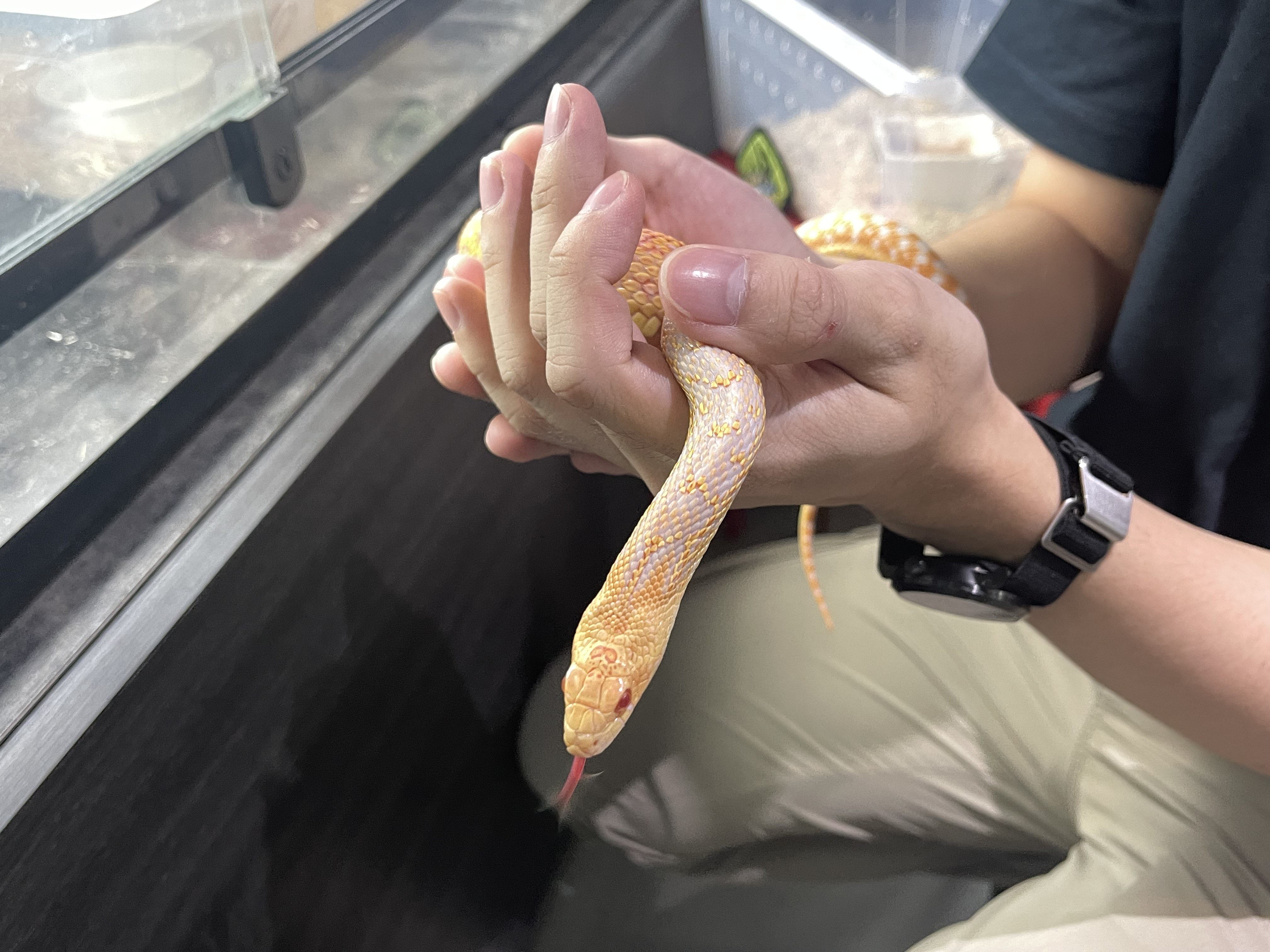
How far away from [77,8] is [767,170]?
3.66 feet

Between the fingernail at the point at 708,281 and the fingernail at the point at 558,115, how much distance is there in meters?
0.11

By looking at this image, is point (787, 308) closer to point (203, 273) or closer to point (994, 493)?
point (994, 493)

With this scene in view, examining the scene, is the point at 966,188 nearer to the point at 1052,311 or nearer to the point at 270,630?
the point at 1052,311

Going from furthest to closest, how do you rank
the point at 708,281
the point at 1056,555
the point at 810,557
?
the point at 810,557
the point at 1056,555
the point at 708,281

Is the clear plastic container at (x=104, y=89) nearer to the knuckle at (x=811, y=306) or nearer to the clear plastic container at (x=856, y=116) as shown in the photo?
the knuckle at (x=811, y=306)

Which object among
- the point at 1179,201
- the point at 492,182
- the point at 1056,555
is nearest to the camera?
the point at 492,182

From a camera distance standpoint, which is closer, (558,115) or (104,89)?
(558,115)

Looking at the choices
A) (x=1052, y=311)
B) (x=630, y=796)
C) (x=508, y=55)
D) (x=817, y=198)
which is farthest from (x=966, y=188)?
(x=630, y=796)

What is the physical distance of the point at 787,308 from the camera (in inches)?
18.8

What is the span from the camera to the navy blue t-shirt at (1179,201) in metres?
0.77

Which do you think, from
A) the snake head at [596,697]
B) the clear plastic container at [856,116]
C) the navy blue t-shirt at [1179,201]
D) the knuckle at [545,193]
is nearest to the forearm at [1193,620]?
the navy blue t-shirt at [1179,201]

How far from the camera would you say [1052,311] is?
977 millimetres

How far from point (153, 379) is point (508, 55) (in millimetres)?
619

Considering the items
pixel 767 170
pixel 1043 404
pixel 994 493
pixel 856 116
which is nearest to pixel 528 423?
pixel 994 493
